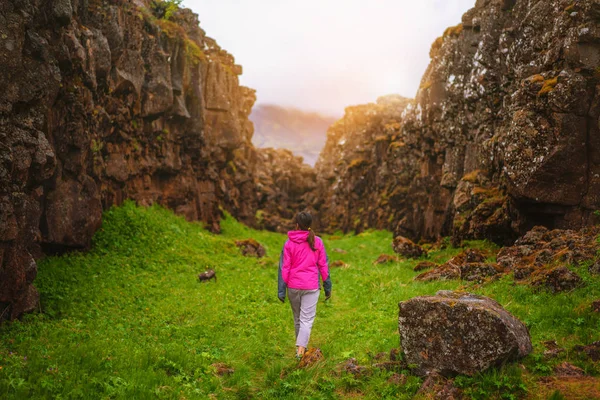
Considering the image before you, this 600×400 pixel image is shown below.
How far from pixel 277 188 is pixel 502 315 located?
249 ft

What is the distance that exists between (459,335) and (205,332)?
7258mm

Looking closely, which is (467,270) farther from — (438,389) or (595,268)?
(438,389)

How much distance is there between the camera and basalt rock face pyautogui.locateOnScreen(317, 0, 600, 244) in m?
16.5

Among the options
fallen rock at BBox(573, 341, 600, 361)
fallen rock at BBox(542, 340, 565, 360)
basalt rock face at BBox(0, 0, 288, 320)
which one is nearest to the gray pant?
fallen rock at BBox(542, 340, 565, 360)

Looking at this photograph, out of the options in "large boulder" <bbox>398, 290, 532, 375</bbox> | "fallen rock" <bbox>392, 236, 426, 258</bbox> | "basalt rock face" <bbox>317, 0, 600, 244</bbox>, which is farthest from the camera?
"fallen rock" <bbox>392, 236, 426, 258</bbox>

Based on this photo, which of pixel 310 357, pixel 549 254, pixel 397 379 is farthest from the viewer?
pixel 549 254

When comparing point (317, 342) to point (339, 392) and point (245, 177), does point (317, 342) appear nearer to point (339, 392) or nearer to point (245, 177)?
point (339, 392)

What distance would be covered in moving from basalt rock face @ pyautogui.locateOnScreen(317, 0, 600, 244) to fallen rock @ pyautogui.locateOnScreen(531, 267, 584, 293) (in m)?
6.20

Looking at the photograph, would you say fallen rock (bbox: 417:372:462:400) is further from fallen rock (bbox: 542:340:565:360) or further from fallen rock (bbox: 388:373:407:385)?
fallen rock (bbox: 542:340:565:360)

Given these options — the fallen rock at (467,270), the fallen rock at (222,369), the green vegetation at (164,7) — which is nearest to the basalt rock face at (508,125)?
the fallen rock at (467,270)

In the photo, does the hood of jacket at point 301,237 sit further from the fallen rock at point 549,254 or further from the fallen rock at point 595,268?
the fallen rock at point 595,268

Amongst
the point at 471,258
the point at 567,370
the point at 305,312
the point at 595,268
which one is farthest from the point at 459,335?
the point at 471,258

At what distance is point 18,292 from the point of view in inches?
459

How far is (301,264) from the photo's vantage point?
380 inches
